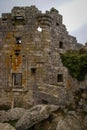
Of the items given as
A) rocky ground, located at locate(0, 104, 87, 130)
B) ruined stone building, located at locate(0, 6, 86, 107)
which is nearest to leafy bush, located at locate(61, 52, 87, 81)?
rocky ground, located at locate(0, 104, 87, 130)

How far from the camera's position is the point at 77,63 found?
81.9 ft

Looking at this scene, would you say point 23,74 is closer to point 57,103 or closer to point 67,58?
point 57,103

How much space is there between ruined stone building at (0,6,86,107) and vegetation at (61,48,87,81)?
752 cm

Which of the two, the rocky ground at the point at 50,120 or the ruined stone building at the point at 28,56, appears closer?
the rocky ground at the point at 50,120

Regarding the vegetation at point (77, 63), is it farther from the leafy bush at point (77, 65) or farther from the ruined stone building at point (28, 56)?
the ruined stone building at point (28, 56)

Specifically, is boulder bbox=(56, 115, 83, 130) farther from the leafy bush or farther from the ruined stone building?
the ruined stone building

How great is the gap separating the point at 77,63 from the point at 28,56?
10304 mm

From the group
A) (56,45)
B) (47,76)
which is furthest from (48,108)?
(56,45)

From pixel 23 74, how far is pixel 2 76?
91.7 inches

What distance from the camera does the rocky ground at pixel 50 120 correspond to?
23641 millimetres

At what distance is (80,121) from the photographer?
2397cm

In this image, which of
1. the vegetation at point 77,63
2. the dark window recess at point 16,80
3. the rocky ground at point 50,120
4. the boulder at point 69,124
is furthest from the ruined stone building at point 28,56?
the boulder at point 69,124

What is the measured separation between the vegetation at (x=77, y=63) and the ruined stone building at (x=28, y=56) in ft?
24.7

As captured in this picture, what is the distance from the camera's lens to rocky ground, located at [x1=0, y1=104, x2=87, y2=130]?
2364 centimetres
